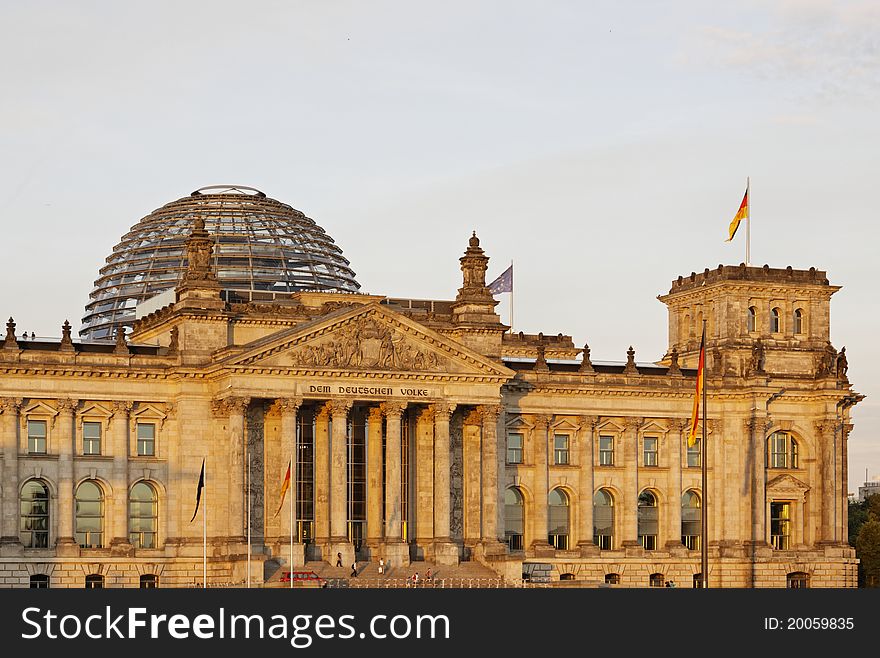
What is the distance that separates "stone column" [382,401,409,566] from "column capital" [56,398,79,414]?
17714 millimetres

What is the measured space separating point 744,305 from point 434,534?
28665 mm

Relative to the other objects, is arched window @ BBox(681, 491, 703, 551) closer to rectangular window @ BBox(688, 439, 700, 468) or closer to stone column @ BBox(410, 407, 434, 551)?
rectangular window @ BBox(688, 439, 700, 468)

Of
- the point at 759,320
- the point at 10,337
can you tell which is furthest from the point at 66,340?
the point at 759,320

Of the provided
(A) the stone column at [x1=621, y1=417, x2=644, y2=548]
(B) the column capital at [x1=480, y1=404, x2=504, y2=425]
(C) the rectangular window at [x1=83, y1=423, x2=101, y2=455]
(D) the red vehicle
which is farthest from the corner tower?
(C) the rectangular window at [x1=83, y1=423, x2=101, y2=455]

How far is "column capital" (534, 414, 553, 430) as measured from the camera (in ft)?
427

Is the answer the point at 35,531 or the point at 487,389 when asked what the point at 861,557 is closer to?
the point at 487,389

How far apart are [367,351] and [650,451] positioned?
23.9 m

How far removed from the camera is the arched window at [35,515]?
381 ft

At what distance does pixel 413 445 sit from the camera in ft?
406

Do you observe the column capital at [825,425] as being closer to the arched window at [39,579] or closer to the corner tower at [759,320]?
the corner tower at [759,320]

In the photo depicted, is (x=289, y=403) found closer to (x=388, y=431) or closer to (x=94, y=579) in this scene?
(x=388, y=431)

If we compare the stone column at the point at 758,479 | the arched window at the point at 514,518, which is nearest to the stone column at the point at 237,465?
the arched window at the point at 514,518
